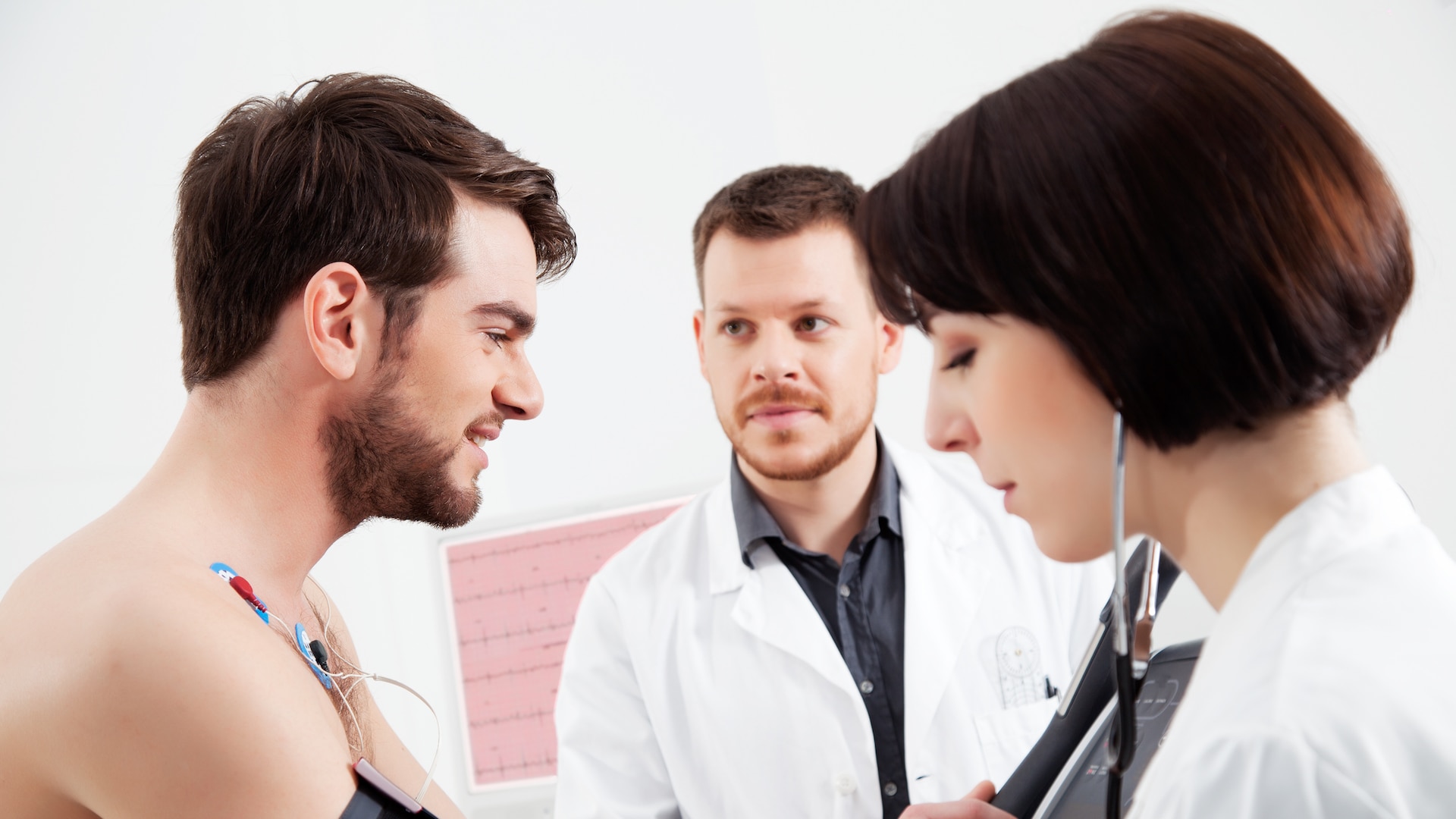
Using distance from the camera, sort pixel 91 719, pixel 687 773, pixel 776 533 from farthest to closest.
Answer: pixel 776 533 → pixel 687 773 → pixel 91 719

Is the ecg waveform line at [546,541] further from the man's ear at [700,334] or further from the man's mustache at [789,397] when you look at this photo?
the man's mustache at [789,397]

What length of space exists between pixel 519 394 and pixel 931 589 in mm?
706

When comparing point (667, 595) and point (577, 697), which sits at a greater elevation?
point (667, 595)

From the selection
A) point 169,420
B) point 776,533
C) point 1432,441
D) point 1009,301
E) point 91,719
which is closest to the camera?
point 1009,301

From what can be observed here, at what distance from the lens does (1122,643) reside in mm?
720

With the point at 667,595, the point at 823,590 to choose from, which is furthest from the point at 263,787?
the point at 823,590

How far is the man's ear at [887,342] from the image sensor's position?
5.58ft

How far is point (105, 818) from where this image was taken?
2.72 feet

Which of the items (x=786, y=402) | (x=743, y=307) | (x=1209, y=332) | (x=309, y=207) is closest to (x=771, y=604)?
(x=786, y=402)

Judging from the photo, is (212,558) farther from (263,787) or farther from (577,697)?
(577,697)

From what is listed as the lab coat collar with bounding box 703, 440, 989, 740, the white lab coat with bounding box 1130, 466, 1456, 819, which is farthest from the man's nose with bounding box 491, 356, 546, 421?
the white lab coat with bounding box 1130, 466, 1456, 819

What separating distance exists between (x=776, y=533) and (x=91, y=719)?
37.9 inches

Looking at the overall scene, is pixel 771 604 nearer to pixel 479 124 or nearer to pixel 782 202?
pixel 782 202

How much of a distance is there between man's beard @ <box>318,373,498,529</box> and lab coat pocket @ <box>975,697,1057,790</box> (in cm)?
79
